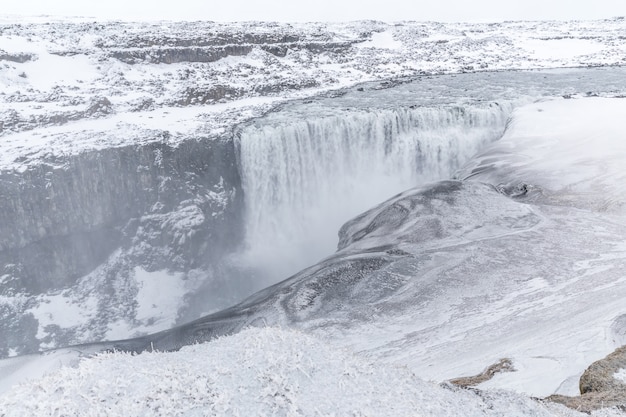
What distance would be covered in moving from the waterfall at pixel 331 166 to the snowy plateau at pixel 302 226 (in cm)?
12

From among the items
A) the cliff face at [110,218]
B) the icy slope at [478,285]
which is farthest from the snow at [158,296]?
the icy slope at [478,285]

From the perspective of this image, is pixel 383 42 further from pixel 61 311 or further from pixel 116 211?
pixel 61 311

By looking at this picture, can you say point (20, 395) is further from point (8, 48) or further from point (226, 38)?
point (226, 38)

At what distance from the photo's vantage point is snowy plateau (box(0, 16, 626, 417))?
17.6 ft

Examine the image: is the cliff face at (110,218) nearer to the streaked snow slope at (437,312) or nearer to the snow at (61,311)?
the snow at (61,311)

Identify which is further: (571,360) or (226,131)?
(226,131)

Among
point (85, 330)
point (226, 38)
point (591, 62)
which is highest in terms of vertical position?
point (226, 38)

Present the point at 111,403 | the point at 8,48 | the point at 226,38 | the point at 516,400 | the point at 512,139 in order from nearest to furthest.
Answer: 1. the point at 111,403
2. the point at 516,400
3. the point at 512,139
4. the point at 8,48
5. the point at 226,38

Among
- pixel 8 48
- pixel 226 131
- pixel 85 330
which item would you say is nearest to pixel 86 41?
pixel 8 48

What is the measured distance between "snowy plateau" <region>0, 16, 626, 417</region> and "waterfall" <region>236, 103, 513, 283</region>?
0.41ft

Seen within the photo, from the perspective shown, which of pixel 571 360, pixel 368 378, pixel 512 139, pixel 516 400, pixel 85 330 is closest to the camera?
pixel 368 378

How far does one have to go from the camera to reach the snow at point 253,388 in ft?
14.6

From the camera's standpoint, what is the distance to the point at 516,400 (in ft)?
18.2

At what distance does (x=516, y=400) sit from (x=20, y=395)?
16.0 ft
